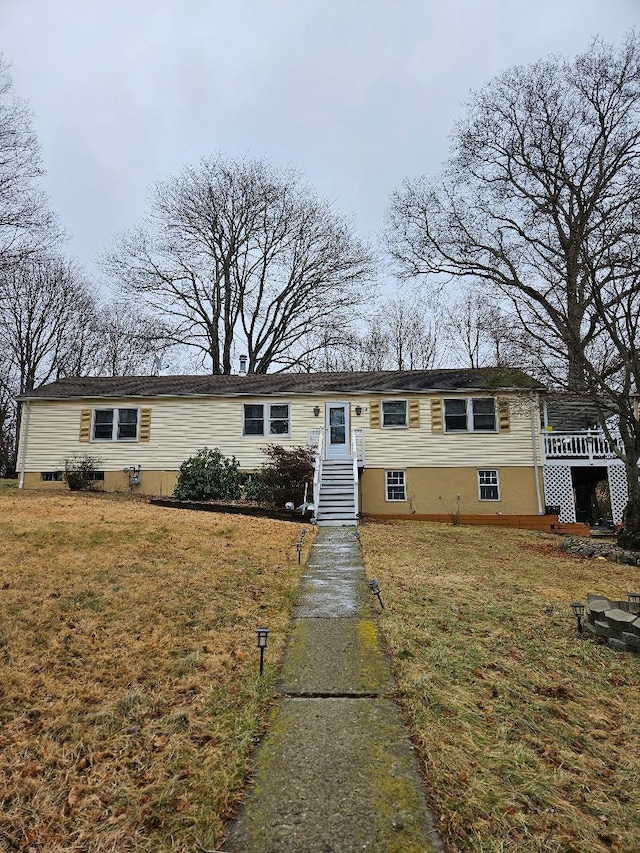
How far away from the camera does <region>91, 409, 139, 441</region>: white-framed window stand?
62.4 feet

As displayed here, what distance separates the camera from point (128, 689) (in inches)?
152

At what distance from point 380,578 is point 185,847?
5581 mm

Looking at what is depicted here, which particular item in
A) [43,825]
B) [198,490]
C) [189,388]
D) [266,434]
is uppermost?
[189,388]

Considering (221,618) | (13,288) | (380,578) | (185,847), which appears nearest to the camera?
(185,847)

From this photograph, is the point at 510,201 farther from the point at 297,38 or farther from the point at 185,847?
the point at 185,847

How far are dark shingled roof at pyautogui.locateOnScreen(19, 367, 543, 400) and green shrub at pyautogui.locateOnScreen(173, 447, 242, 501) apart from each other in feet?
9.49

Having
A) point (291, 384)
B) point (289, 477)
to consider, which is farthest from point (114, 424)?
point (289, 477)

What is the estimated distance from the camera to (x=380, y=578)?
25.1 feet

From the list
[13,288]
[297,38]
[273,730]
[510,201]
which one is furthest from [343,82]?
[13,288]

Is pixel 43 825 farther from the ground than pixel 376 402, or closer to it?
closer to it

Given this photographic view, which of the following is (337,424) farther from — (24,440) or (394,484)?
(24,440)

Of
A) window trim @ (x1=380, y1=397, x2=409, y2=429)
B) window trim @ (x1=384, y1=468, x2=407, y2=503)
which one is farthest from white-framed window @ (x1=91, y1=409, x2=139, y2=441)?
window trim @ (x1=384, y1=468, x2=407, y2=503)

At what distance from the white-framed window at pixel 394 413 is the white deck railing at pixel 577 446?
496 centimetres

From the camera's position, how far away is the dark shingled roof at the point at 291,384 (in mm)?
18031
